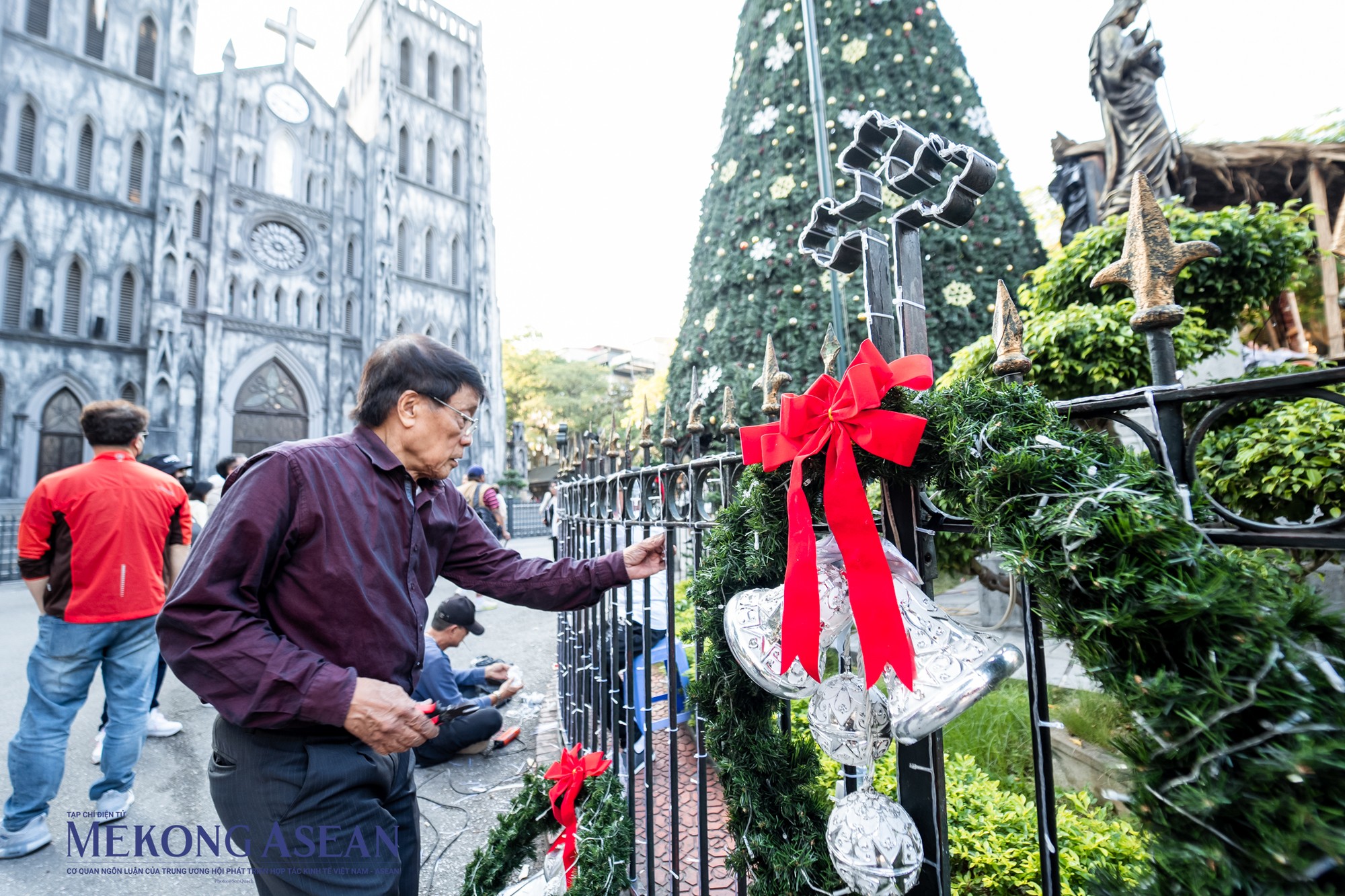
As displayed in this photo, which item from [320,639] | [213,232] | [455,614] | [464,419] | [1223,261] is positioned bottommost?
[455,614]

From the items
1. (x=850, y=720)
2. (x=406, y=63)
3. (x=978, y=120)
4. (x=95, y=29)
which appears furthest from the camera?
Answer: (x=406, y=63)

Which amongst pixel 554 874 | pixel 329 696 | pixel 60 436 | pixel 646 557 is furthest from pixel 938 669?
pixel 60 436

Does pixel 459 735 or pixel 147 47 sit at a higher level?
pixel 147 47

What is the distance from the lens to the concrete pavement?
2686mm

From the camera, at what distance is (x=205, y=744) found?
4.04m

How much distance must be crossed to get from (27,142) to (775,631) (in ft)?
86.8

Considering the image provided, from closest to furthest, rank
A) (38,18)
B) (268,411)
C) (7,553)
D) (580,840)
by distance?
(580,840) → (7,553) → (38,18) → (268,411)

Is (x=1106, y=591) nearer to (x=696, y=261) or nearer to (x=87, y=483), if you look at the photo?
(x=87, y=483)

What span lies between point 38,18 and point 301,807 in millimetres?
28332

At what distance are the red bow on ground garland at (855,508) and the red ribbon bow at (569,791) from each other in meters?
1.52

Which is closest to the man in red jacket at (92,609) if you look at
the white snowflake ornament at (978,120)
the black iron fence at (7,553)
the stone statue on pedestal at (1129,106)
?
the white snowflake ornament at (978,120)

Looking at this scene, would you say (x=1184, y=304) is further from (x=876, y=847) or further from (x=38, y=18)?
(x=38, y=18)

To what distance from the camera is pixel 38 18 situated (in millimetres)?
18422

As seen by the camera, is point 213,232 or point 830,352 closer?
point 830,352
